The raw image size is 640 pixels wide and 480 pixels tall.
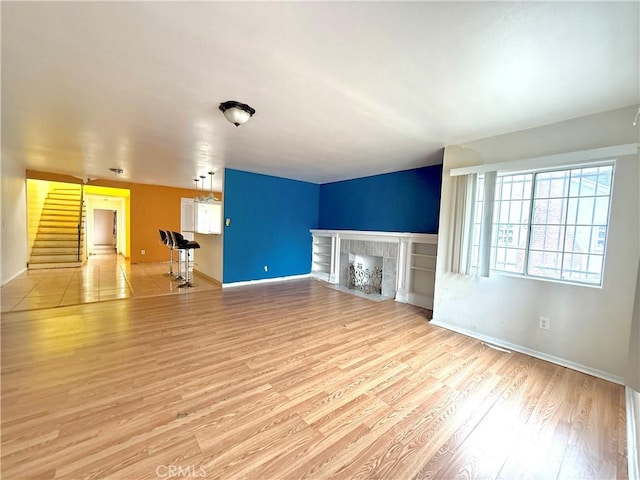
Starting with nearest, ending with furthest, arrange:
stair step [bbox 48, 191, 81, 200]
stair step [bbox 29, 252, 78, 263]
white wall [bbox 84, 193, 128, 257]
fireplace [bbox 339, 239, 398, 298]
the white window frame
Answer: the white window frame < fireplace [bbox 339, 239, 398, 298] < stair step [bbox 29, 252, 78, 263] < stair step [bbox 48, 191, 81, 200] < white wall [bbox 84, 193, 128, 257]

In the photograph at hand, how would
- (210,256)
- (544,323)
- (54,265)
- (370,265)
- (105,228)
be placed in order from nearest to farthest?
(544,323) → (370,265) → (210,256) → (54,265) → (105,228)

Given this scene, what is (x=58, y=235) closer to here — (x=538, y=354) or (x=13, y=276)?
(x=13, y=276)

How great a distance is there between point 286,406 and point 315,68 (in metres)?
2.56

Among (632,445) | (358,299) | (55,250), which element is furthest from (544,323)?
(55,250)

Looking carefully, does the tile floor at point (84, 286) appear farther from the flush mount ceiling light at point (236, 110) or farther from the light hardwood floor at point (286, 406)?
the flush mount ceiling light at point (236, 110)

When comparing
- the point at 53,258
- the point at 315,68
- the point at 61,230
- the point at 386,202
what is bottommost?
the point at 53,258

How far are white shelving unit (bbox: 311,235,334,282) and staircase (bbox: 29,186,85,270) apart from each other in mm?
6593

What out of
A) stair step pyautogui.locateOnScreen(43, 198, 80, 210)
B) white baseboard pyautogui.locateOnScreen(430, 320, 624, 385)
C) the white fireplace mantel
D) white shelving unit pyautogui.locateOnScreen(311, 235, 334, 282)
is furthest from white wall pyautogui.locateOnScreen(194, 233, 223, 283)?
stair step pyautogui.locateOnScreen(43, 198, 80, 210)

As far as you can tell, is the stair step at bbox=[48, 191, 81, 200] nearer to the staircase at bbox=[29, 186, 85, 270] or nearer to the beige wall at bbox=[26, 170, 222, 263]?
the staircase at bbox=[29, 186, 85, 270]

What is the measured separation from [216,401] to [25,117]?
399 cm

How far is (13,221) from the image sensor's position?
5359 millimetres

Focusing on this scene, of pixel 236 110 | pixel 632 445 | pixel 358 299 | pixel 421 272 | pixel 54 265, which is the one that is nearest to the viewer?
pixel 632 445

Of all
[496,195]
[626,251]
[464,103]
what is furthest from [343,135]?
[626,251]

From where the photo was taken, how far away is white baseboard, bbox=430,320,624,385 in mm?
2398
